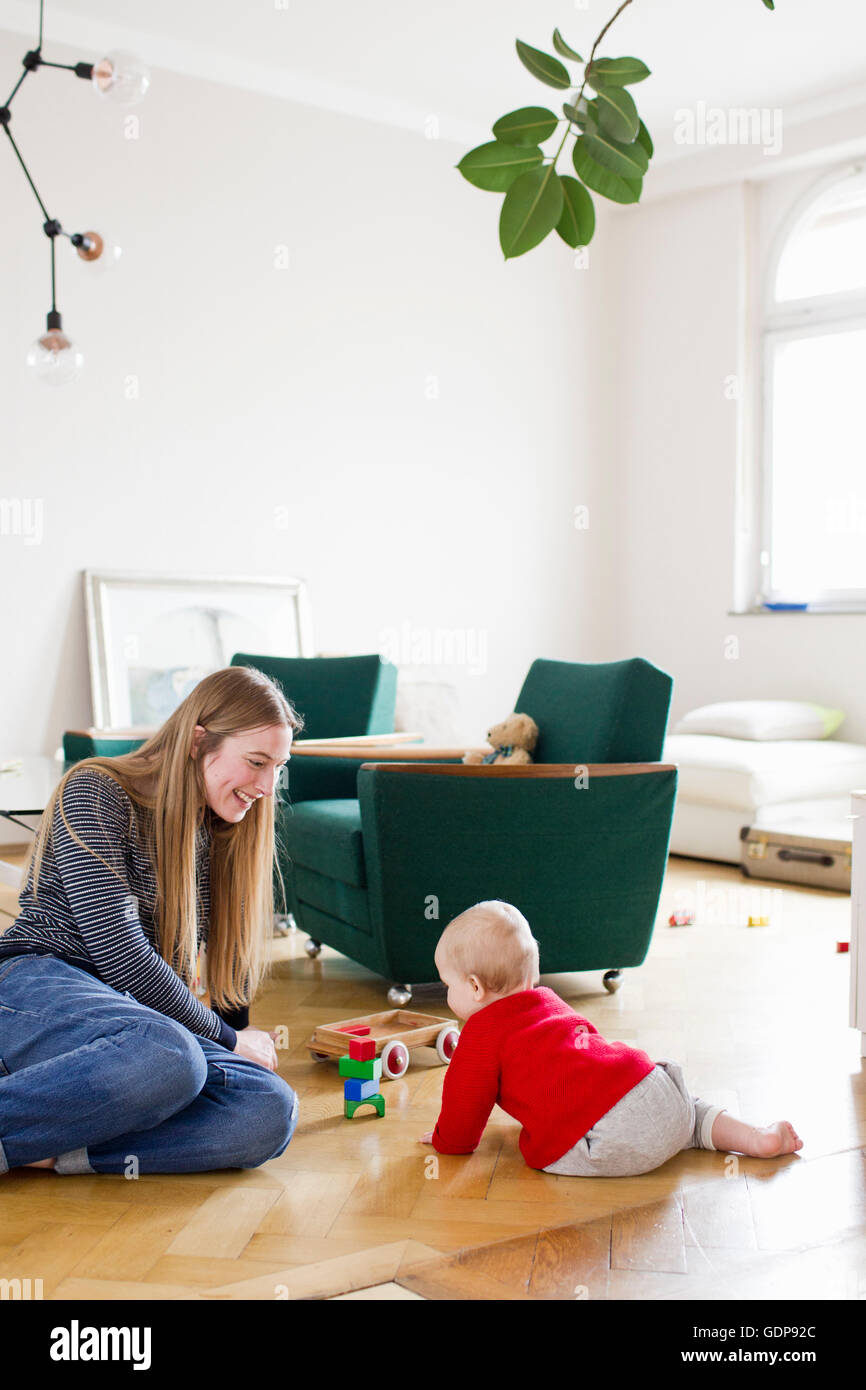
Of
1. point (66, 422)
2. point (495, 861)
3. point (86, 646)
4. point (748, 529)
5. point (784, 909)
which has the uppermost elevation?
point (66, 422)

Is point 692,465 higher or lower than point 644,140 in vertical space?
higher

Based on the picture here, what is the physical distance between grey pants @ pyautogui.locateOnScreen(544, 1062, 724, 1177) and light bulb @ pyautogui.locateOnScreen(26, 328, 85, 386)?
2.87 m

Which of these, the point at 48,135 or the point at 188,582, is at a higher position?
the point at 48,135

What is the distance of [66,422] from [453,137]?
2656 millimetres

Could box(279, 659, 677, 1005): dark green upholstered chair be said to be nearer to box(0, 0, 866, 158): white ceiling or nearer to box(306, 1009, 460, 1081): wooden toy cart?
box(306, 1009, 460, 1081): wooden toy cart

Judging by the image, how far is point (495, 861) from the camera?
10.8ft

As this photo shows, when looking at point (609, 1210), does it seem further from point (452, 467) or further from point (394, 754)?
point (452, 467)

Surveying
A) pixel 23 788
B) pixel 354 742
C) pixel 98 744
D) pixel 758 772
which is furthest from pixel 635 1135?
pixel 758 772

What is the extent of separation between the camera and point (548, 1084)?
2.23 meters

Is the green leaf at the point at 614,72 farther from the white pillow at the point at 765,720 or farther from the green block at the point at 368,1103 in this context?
the white pillow at the point at 765,720

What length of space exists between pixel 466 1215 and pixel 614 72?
1698 mm

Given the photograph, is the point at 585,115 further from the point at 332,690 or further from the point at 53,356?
the point at 332,690

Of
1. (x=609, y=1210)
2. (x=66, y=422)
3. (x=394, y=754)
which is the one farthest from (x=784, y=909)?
(x=66, y=422)

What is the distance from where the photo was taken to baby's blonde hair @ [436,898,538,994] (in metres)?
2.29
